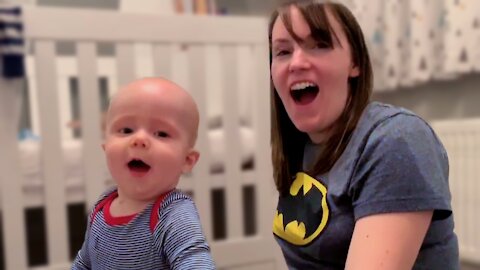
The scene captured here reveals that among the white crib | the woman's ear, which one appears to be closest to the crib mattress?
the white crib

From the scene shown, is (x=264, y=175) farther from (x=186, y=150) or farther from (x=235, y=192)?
(x=186, y=150)

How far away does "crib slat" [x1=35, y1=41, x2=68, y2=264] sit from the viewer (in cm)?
136

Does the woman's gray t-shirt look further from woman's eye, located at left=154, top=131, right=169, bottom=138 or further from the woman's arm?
woman's eye, located at left=154, top=131, right=169, bottom=138

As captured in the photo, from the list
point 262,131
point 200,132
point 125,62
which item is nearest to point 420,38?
point 262,131

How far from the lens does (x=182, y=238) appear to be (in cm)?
62

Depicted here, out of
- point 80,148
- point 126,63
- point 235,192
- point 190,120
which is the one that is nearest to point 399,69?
point 235,192

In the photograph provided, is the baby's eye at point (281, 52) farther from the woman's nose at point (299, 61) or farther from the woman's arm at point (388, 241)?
the woman's arm at point (388, 241)

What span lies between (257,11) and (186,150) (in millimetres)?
1320

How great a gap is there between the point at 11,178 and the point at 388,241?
1033 millimetres

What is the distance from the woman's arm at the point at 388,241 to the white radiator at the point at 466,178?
958 millimetres

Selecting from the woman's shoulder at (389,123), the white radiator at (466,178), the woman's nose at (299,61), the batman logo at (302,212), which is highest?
the woman's nose at (299,61)

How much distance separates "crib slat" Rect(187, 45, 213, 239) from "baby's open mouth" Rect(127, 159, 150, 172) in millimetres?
879

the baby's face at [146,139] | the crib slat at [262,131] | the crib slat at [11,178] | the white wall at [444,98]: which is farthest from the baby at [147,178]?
the white wall at [444,98]

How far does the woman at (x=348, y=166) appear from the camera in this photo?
62cm
